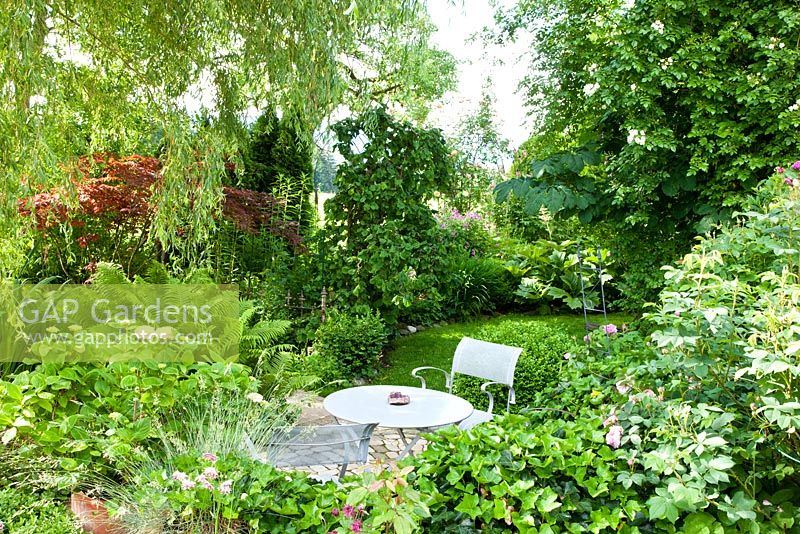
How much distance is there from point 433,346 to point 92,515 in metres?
4.63

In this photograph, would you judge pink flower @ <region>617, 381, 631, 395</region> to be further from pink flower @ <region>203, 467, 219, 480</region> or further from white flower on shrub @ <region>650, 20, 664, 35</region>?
white flower on shrub @ <region>650, 20, 664, 35</region>

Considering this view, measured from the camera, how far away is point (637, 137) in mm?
4965

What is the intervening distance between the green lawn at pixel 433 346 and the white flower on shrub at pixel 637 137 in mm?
1590

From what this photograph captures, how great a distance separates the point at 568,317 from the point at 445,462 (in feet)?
20.3

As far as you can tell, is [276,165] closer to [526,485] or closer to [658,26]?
[658,26]

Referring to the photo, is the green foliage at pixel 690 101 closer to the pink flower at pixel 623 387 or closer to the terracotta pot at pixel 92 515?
the pink flower at pixel 623 387

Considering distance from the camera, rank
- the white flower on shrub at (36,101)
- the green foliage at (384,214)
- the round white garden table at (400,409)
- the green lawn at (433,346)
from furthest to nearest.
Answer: the green foliage at (384,214)
the green lawn at (433,346)
the white flower on shrub at (36,101)
the round white garden table at (400,409)

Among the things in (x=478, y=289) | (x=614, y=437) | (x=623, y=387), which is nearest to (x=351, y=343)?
(x=478, y=289)

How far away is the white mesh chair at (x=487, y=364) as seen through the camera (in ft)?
11.9

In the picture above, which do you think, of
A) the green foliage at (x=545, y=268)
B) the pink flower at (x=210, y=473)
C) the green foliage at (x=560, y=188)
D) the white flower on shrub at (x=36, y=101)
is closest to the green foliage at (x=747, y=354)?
the pink flower at (x=210, y=473)

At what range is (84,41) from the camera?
4.21 metres

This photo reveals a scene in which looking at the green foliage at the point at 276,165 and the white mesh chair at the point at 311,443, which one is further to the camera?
the green foliage at the point at 276,165

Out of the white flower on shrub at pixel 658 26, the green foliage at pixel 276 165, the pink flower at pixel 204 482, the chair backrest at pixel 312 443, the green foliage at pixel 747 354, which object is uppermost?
the white flower on shrub at pixel 658 26

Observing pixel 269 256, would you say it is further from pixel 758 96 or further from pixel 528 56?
pixel 758 96
